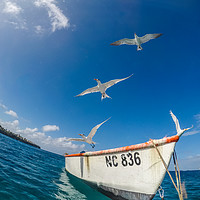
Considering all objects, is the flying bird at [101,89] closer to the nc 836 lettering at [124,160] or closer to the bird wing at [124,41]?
the bird wing at [124,41]

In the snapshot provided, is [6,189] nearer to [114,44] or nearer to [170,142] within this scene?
[170,142]

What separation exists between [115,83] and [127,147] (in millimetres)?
6628

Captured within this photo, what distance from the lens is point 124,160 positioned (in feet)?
17.5

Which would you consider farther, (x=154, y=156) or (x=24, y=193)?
(x=24, y=193)

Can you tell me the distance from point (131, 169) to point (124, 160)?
→ 1.27ft

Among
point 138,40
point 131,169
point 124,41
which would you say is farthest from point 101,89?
point 131,169

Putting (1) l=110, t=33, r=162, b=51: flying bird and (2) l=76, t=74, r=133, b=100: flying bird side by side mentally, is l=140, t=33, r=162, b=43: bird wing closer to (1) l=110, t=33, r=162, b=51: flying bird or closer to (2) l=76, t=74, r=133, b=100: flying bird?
(1) l=110, t=33, r=162, b=51: flying bird

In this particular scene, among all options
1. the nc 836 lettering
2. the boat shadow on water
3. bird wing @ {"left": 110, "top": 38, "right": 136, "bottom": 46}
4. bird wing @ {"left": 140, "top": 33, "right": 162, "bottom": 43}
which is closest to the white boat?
the nc 836 lettering

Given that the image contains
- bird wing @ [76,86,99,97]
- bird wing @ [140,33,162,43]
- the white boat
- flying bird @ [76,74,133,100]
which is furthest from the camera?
bird wing @ [140,33,162,43]

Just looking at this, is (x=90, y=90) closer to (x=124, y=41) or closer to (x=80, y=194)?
(x=124, y=41)

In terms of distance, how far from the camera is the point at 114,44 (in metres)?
11.8

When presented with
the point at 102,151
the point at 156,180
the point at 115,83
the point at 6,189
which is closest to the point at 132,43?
the point at 115,83

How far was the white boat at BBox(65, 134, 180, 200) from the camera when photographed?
4497 millimetres

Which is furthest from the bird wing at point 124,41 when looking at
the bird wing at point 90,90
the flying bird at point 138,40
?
the bird wing at point 90,90
